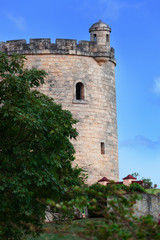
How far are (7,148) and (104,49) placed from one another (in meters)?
16.0

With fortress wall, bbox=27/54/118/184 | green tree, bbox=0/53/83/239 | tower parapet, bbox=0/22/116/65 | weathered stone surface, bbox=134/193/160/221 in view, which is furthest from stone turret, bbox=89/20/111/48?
green tree, bbox=0/53/83/239

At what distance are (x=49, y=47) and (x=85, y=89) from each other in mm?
3345

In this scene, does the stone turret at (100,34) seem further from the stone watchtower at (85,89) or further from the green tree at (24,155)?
the green tree at (24,155)

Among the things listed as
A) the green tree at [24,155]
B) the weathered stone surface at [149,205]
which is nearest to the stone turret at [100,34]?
the weathered stone surface at [149,205]

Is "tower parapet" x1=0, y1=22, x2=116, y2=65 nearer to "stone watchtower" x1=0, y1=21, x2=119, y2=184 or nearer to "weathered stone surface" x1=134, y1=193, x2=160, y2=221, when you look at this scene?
"stone watchtower" x1=0, y1=21, x2=119, y2=184

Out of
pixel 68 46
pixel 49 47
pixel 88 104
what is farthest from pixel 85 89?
pixel 49 47

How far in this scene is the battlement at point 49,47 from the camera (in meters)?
27.7

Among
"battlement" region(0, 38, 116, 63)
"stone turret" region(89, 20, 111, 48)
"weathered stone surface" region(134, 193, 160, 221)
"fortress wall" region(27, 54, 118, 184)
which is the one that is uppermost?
"stone turret" region(89, 20, 111, 48)

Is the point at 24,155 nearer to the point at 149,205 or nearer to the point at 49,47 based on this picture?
the point at 149,205

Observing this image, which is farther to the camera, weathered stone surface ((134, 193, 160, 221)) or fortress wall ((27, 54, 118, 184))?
fortress wall ((27, 54, 118, 184))

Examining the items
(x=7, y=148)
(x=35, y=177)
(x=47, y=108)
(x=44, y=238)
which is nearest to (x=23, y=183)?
(x=35, y=177)

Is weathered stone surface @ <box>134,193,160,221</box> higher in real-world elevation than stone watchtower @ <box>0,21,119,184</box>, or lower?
lower

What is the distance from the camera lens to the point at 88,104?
2767 centimetres

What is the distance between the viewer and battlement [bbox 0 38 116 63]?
2770cm
